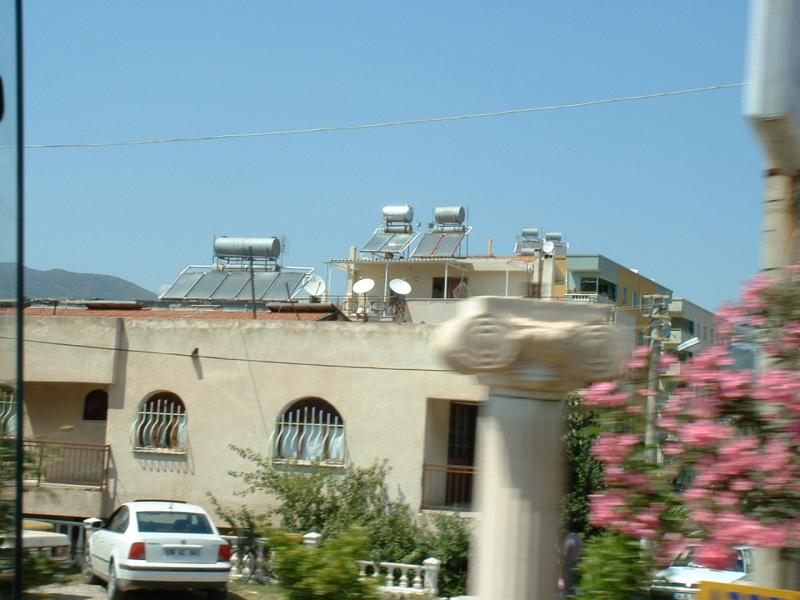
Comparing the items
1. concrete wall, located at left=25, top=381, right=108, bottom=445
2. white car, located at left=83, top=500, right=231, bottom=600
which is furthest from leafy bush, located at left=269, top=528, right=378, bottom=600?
concrete wall, located at left=25, top=381, right=108, bottom=445

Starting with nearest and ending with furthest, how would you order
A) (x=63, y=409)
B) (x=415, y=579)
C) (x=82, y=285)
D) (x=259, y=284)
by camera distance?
(x=415, y=579) < (x=63, y=409) < (x=259, y=284) < (x=82, y=285)

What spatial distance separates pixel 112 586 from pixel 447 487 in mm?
7314

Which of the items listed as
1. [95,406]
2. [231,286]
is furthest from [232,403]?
[231,286]

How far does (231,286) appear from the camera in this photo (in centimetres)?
3784

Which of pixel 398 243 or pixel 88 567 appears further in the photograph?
pixel 398 243

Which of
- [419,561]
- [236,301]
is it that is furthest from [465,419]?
[236,301]

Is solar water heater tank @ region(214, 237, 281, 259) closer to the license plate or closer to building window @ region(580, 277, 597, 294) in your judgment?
building window @ region(580, 277, 597, 294)

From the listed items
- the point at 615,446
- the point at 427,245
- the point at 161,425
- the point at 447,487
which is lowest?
the point at 447,487

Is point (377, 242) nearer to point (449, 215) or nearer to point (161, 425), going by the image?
point (449, 215)

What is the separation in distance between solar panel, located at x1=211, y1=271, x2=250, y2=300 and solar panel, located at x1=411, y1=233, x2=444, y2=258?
36.2ft

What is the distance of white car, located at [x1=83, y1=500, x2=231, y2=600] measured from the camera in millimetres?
17172

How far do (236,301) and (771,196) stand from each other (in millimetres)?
31843

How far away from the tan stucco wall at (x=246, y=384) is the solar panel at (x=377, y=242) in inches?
Answer: 1039

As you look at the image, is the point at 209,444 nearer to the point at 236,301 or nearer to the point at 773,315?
the point at 236,301
